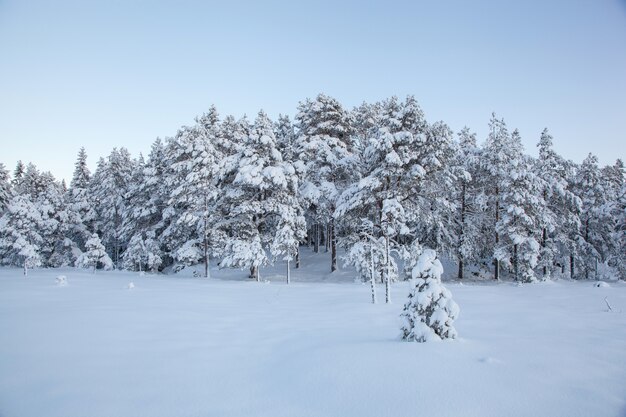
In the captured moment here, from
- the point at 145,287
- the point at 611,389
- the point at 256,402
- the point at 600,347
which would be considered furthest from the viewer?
the point at 145,287

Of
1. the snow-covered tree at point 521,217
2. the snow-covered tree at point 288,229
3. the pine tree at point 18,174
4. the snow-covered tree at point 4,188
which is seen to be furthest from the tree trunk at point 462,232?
the pine tree at point 18,174

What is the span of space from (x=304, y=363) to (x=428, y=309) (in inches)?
139

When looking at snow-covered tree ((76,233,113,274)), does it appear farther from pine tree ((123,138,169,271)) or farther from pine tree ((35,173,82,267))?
pine tree ((35,173,82,267))

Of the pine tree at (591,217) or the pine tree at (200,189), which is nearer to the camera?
the pine tree at (200,189)

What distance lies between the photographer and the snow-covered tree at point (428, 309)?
8.77 meters

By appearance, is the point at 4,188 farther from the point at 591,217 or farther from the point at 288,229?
the point at 591,217

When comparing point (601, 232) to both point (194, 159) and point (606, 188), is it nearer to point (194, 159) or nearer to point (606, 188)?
point (606, 188)

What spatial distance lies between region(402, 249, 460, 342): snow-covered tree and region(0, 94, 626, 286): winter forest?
382 inches

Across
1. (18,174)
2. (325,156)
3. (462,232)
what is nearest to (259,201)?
(325,156)

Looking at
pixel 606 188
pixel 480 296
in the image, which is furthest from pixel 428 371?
pixel 606 188

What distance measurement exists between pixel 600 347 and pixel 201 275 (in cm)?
3297

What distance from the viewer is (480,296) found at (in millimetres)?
19797

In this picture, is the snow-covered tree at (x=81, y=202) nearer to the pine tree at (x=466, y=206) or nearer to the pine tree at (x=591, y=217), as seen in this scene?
the pine tree at (x=466, y=206)

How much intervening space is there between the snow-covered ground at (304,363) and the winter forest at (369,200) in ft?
28.8
